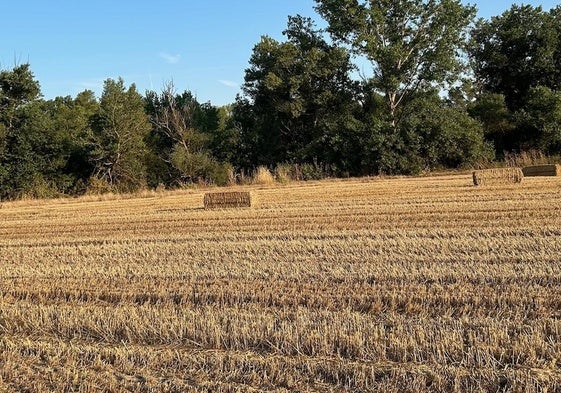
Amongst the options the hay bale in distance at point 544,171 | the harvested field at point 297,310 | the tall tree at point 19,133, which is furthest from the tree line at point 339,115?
the harvested field at point 297,310

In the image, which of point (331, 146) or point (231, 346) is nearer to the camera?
point (231, 346)

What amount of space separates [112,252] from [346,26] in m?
27.5

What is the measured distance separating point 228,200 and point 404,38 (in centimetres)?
2082

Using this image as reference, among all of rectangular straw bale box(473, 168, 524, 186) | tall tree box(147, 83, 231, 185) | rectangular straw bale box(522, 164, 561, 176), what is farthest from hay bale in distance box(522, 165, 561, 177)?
tall tree box(147, 83, 231, 185)

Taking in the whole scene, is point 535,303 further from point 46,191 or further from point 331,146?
point 46,191

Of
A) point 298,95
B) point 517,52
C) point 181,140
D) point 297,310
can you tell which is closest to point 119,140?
point 181,140

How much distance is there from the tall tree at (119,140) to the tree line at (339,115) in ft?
0.24

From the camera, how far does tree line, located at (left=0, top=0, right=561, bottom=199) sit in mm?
31719

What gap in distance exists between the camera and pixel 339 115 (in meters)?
34.8

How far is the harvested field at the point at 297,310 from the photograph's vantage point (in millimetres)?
3805

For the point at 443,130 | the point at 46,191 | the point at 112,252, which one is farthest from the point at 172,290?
the point at 46,191

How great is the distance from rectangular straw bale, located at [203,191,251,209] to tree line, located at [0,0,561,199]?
15.2 metres

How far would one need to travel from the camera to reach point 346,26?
33.7 metres

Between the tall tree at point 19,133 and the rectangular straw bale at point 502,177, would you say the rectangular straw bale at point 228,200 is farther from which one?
the tall tree at point 19,133
